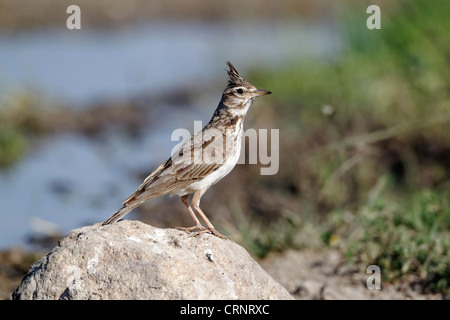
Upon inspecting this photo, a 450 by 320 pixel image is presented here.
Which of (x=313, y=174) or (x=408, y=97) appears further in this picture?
(x=408, y=97)

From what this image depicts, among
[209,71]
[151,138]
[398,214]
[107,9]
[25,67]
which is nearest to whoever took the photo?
[398,214]

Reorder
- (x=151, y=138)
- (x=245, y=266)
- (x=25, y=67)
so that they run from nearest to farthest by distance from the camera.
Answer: (x=245, y=266)
(x=151, y=138)
(x=25, y=67)

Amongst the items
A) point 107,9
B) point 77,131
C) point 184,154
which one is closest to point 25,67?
point 77,131

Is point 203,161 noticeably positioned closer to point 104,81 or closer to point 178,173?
point 178,173

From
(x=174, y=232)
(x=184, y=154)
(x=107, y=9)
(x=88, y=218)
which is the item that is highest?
(x=107, y=9)

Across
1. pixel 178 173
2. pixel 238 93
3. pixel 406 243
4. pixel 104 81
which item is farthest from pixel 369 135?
pixel 104 81

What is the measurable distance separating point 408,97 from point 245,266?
20.1ft

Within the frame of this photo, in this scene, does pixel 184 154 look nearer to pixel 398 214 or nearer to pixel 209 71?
pixel 398 214

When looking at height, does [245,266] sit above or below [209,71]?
below

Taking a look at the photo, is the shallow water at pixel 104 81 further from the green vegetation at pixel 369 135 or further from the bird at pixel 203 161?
the bird at pixel 203 161

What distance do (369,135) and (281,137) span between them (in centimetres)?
355

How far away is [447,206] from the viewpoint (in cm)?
723

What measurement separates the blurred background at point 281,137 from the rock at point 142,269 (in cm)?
178

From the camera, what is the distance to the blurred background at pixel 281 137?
7.17 m
